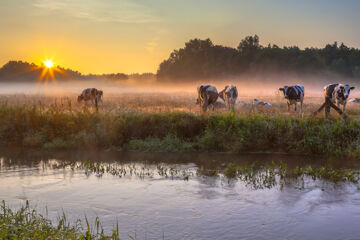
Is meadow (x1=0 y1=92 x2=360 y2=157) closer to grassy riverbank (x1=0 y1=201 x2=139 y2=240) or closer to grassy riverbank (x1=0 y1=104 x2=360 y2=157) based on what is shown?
grassy riverbank (x1=0 y1=104 x2=360 y2=157)

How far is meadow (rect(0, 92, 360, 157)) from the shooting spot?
447 inches

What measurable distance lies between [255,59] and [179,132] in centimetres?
5867

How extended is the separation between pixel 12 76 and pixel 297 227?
94322mm

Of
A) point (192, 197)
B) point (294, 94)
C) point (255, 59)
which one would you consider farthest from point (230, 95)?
point (255, 59)

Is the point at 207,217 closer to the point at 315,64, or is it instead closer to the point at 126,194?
the point at 126,194

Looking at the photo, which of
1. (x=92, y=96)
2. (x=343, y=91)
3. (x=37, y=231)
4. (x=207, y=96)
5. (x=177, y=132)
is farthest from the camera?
(x=92, y=96)

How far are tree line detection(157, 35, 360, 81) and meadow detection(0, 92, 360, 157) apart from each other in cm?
5701

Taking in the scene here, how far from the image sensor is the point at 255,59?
2702 inches

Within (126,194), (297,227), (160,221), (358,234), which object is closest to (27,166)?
(126,194)

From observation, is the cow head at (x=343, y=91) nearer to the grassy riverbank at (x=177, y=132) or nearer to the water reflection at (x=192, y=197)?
the grassy riverbank at (x=177, y=132)

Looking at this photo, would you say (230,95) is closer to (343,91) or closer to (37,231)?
(343,91)

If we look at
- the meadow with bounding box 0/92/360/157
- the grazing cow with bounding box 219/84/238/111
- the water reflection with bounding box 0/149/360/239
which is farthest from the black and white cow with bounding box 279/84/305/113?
the water reflection with bounding box 0/149/360/239

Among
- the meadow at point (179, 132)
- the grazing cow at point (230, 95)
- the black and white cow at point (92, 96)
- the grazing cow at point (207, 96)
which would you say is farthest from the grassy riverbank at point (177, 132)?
the black and white cow at point (92, 96)

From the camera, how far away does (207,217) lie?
6.12 meters
